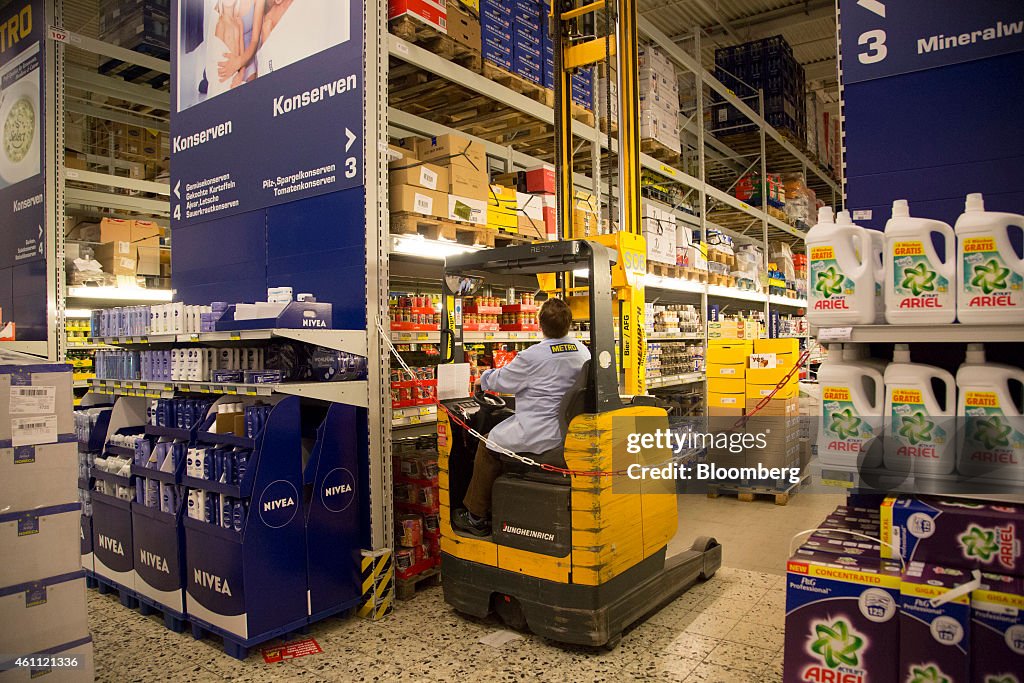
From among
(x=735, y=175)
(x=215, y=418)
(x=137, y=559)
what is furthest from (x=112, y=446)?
(x=735, y=175)

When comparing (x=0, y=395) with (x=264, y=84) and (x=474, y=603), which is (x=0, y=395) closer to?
(x=474, y=603)

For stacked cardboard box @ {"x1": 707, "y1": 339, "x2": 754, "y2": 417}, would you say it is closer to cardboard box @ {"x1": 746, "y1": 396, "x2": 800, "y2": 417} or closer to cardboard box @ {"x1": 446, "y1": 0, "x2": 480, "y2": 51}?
cardboard box @ {"x1": 746, "y1": 396, "x2": 800, "y2": 417}

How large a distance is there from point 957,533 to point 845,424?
48 cm

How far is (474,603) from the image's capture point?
14.2 feet

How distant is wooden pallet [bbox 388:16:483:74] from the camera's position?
16.3ft

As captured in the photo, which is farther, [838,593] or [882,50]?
[882,50]

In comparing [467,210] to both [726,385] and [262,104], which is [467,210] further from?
[726,385]

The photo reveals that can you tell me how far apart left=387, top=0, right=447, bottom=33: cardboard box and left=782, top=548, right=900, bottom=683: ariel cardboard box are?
448 cm

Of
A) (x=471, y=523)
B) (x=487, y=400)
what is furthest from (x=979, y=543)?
(x=487, y=400)

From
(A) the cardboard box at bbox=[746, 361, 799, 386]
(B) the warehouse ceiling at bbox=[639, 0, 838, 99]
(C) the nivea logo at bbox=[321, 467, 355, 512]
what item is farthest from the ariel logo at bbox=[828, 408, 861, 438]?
(B) the warehouse ceiling at bbox=[639, 0, 838, 99]

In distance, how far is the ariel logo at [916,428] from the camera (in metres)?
2.29

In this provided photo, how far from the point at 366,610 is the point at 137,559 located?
5.72 feet

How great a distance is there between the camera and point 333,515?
175 inches

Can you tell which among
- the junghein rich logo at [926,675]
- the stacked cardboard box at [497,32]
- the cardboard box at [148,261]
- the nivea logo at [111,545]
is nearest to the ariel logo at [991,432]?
the junghein rich logo at [926,675]
